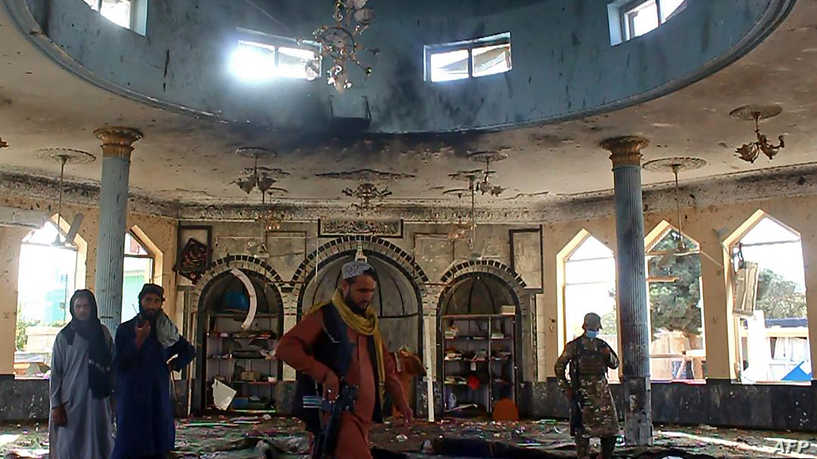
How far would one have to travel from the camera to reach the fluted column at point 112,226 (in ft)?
28.9

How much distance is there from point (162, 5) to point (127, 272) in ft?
24.9

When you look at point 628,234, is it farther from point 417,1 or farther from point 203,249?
point 203,249

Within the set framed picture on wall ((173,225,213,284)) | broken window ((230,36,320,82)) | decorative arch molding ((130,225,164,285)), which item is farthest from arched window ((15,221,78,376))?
broken window ((230,36,320,82))

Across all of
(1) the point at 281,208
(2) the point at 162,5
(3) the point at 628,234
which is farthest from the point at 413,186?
(2) the point at 162,5

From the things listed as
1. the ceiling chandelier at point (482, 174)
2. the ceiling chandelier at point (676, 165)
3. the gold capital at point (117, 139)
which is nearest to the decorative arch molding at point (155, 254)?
the gold capital at point (117, 139)

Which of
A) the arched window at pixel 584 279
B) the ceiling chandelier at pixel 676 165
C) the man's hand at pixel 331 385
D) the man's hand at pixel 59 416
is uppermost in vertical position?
the ceiling chandelier at pixel 676 165

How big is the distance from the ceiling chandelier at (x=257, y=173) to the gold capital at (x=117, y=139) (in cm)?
143

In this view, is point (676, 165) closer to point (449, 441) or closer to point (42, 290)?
point (449, 441)

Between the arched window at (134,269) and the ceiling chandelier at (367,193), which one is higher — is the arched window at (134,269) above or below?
below

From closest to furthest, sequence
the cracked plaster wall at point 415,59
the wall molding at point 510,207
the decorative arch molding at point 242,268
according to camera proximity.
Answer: the cracked plaster wall at point 415,59 → the wall molding at point 510,207 → the decorative arch molding at point 242,268

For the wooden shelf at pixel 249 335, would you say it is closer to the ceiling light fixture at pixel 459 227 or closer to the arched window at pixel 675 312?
the ceiling light fixture at pixel 459 227

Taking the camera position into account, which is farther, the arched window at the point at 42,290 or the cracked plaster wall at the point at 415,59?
the arched window at the point at 42,290

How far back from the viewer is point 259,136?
9.57m

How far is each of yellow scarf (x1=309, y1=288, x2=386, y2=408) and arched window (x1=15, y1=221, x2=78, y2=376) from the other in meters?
8.50
